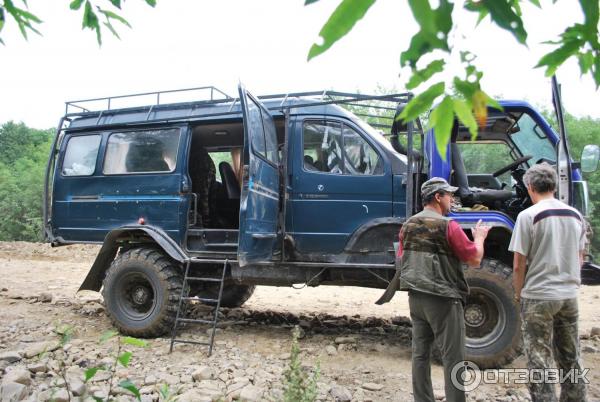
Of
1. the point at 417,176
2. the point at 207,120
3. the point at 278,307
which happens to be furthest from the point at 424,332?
the point at 278,307

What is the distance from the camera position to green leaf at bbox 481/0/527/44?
1.11m

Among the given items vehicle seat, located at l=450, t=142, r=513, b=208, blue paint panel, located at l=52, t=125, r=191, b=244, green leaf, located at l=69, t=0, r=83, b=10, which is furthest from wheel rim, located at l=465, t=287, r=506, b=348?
green leaf, located at l=69, t=0, r=83, b=10

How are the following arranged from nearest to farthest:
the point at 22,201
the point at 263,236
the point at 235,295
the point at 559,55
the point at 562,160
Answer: the point at 559,55 → the point at 562,160 → the point at 263,236 → the point at 235,295 → the point at 22,201

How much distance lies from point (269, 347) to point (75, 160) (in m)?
3.55

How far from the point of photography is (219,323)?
605cm

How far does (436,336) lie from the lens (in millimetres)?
2955

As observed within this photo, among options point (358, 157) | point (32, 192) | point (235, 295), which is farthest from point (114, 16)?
point (32, 192)

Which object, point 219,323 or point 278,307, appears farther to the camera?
point 278,307

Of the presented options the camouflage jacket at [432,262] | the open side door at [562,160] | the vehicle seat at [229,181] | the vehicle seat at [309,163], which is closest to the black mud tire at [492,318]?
the open side door at [562,160]

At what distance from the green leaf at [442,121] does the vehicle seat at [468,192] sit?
3.82m

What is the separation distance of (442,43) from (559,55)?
0.47 m

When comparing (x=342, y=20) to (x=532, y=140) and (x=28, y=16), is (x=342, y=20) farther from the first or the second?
(x=532, y=140)

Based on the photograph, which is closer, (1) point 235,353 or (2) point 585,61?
(2) point 585,61

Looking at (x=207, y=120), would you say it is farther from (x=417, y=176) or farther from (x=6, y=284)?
(x=6, y=284)
